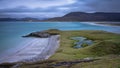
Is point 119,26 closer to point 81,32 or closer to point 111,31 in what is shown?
point 111,31

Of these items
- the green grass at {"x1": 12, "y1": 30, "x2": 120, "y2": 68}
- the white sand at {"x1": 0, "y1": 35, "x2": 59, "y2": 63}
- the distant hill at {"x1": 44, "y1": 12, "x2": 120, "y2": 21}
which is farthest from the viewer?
the distant hill at {"x1": 44, "y1": 12, "x2": 120, "y2": 21}

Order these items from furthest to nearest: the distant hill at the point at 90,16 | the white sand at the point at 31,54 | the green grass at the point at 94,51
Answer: the distant hill at the point at 90,16 → the white sand at the point at 31,54 → the green grass at the point at 94,51

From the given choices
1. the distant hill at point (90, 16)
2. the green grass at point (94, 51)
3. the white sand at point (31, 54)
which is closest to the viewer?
the green grass at point (94, 51)

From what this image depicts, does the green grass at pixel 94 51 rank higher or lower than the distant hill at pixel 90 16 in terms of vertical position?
lower

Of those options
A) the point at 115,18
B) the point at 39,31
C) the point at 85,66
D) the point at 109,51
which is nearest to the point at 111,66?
the point at 85,66

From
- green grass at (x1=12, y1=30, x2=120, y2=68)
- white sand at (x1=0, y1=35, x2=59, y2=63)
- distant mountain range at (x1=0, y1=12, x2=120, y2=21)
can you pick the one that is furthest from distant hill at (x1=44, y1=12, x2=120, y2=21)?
white sand at (x1=0, y1=35, x2=59, y2=63)

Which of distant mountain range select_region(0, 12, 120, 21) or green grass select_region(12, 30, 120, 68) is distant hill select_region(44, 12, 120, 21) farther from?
green grass select_region(12, 30, 120, 68)

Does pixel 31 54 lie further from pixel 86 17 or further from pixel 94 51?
pixel 86 17

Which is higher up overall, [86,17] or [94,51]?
[86,17]

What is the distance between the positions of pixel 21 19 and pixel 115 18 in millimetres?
6672

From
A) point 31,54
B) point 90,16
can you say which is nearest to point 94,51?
point 31,54

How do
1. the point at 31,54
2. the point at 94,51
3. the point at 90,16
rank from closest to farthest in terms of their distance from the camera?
the point at 94,51 → the point at 31,54 → the point at 90,16

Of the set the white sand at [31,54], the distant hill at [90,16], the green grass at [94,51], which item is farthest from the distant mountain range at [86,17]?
the white sand at [31,54]

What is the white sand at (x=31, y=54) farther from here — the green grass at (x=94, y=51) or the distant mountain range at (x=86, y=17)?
the distant mountain range at (x=86, y=17)
